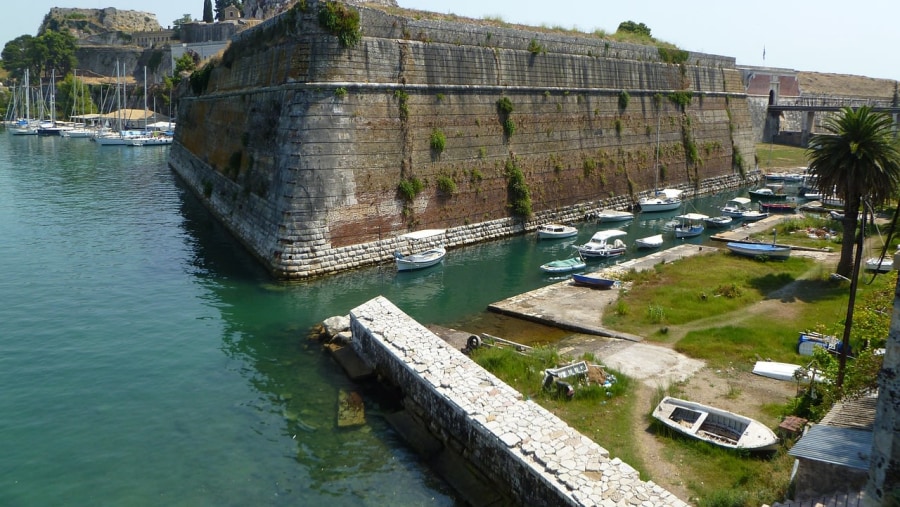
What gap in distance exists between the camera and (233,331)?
20.2 metres

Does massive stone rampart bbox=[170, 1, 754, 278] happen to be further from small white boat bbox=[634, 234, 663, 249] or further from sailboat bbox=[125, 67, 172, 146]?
sailboat bbox=[125, 67, 172, 146]

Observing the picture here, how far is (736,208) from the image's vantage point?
39.5 m

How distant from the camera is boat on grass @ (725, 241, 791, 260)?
27.5 metres

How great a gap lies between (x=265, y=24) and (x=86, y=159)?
147 ft

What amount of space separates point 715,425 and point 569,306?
913 centimetres

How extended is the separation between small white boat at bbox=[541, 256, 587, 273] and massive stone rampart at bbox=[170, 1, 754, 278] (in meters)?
5.10

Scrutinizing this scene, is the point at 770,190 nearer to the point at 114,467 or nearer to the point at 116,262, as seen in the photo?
the point at 116,262

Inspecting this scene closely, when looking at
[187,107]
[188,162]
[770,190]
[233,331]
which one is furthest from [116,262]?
[770,190]

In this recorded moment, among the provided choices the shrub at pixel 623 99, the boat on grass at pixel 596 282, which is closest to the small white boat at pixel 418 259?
the boat on grass at pixel 596 282

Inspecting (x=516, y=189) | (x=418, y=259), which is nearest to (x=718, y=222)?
(x=516, y=189)

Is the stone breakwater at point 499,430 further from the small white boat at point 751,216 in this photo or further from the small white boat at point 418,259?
the small white boat at point 751,216

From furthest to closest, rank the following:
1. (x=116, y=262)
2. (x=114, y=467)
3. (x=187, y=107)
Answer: (x=187, y=107) → (x=116, y=262) → (x=114, y=467)

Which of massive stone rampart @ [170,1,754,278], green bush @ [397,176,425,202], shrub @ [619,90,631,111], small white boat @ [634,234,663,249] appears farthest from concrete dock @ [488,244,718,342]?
shrub @ [619,90,631,111]

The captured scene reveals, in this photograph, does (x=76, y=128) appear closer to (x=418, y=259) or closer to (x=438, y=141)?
(x=438, y=141)
